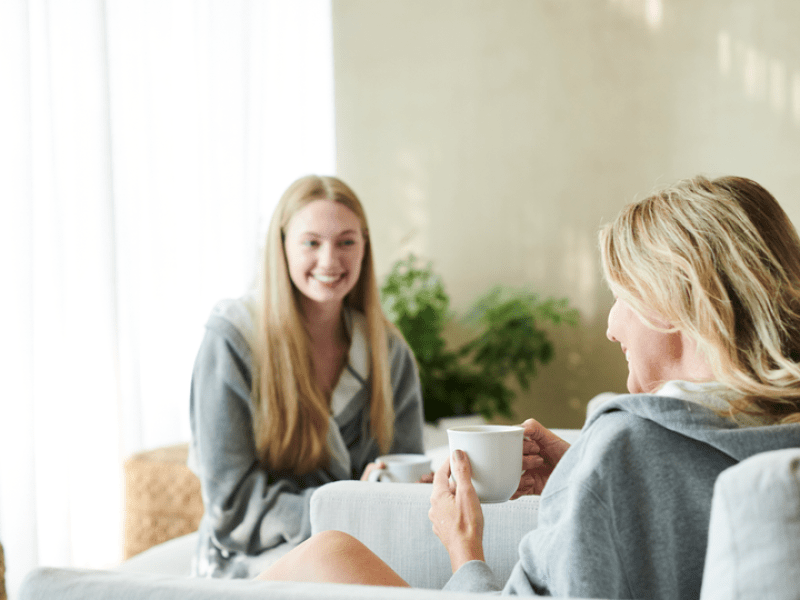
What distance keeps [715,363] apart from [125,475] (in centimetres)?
216

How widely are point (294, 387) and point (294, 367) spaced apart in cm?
5

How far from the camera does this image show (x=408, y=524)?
1247 mm

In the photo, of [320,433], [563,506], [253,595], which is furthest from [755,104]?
[253,595]

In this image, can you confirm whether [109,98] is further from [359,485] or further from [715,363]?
[715,363]

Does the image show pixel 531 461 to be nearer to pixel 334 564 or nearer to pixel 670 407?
pixel 334 564

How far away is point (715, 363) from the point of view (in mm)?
848

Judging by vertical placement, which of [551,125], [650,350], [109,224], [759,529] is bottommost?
[759,529]

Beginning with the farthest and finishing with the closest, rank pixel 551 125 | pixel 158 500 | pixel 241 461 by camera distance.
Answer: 1. pixel 551 125
2. pixel 158 500
3. pixel 241 461

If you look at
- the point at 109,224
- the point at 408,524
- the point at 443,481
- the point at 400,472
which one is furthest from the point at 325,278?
the point at 109,224

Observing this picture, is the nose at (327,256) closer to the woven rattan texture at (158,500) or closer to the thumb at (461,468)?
the thumb at (461,468)

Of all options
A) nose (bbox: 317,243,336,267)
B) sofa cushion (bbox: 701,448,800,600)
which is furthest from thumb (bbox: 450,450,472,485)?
nose (bbox: 317,243,336,267)

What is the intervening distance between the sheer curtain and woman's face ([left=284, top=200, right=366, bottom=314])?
1054mm

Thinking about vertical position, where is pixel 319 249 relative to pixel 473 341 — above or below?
above

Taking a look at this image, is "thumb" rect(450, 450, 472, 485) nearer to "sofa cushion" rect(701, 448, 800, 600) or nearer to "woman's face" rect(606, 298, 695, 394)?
"woman's face" rect(606, 298, 695, 394)
